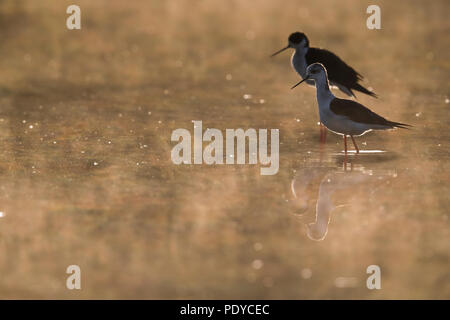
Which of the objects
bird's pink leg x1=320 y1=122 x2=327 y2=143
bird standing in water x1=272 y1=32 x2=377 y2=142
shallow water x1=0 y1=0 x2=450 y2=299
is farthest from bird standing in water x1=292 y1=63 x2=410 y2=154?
bird standing in water x1=272 y1=32 x2=377 y2=142

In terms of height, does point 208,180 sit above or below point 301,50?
below

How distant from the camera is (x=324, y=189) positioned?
7.91 m

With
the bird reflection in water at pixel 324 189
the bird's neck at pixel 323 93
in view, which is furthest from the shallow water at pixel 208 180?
the bird's neck at pixel 323 93

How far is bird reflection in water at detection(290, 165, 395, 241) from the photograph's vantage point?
6.99 metres

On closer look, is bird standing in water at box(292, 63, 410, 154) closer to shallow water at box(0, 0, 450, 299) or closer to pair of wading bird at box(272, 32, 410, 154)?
pair of wading bird at box(272, 32, 410, 154)

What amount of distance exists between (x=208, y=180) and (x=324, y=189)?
1.07 m

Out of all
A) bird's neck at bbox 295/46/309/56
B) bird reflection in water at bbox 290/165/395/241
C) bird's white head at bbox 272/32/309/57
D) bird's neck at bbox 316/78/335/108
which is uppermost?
bird's white head at bbox 272/32/309/57

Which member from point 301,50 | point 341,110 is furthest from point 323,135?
point 301,50

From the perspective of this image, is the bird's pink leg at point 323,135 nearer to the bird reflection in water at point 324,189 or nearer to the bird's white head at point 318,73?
the bird's white head at point 318,73

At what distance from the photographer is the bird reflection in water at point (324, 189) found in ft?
22.9

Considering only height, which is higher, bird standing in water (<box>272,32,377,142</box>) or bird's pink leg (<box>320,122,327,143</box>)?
bird standing in water (<box>272,32,377,142</box>)

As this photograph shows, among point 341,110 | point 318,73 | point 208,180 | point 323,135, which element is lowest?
point 208,180

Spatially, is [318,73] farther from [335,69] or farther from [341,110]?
[335,69]

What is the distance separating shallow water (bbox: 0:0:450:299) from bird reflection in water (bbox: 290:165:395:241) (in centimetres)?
3
